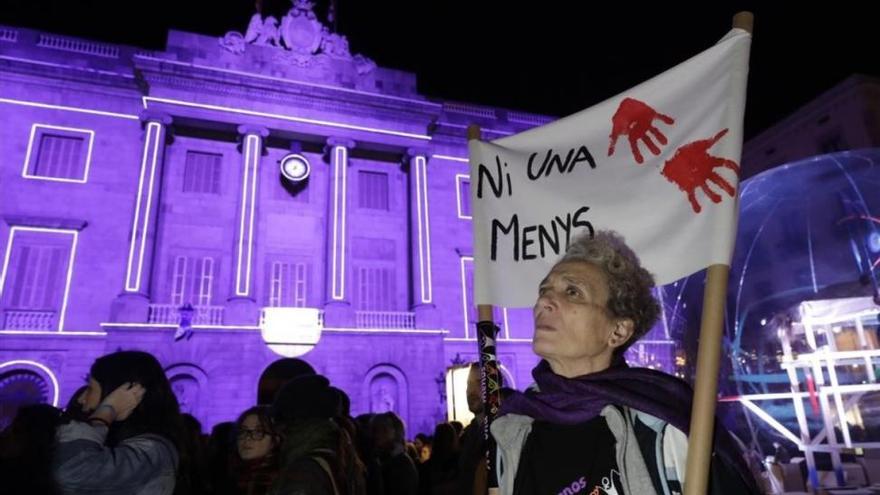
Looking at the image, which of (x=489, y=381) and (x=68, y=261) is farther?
(x=68, y=261)

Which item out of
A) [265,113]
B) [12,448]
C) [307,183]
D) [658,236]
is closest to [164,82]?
[265,113]

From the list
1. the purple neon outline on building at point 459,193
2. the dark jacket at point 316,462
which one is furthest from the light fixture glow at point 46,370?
the dark jacket at point 316,462

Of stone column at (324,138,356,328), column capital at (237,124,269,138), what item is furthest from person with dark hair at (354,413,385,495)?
column capital at (237,124,269,138)

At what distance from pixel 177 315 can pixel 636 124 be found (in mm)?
18364

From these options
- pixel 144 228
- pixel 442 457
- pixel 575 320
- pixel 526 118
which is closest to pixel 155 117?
pixel 144 228

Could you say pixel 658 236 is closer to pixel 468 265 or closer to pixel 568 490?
pixel 568 490

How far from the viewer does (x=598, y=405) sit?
1829 mm

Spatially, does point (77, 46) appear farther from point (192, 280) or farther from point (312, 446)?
point (312, 446)

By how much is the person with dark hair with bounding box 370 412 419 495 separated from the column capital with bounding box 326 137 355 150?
17266 millimetres

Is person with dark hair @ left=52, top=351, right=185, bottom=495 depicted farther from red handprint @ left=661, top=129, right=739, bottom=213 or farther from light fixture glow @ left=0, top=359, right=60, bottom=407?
light fixture glow @ left=0, top=359, right=60, bottom=407

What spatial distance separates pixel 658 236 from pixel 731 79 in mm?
749

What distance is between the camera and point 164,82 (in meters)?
19.6

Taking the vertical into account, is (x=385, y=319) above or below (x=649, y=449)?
above

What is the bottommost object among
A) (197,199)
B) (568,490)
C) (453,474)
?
(453,474)
